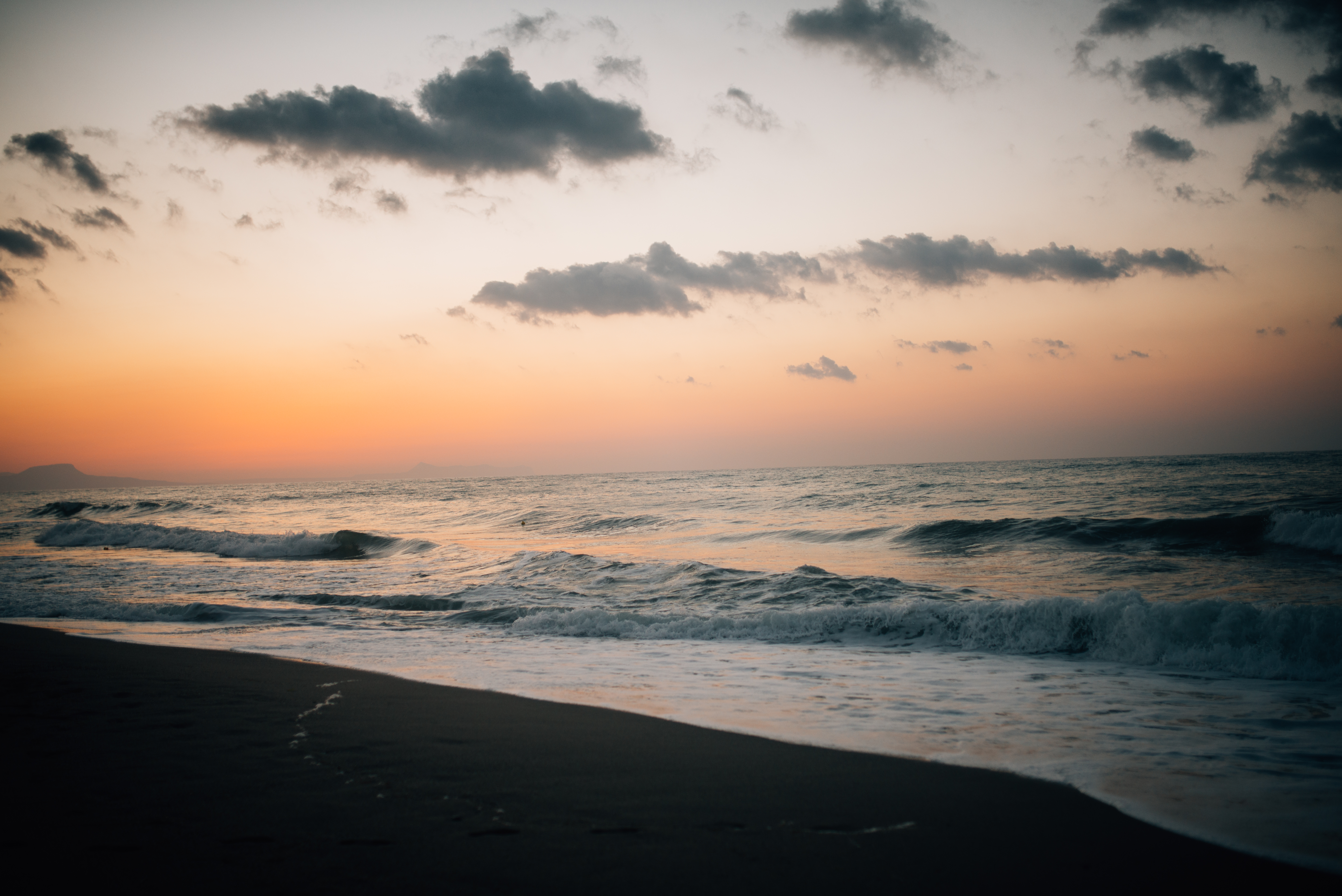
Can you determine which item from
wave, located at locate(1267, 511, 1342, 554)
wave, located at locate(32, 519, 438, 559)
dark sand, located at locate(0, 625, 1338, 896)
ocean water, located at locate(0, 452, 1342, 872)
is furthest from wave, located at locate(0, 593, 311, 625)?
wave, located at locate(1267, 511, 1342, 554)

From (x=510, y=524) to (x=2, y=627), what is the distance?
20896mm

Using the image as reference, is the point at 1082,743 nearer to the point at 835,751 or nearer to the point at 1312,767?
the point at 1312,767

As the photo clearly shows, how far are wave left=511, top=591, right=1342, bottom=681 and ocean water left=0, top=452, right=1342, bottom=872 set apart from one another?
33 millimetres

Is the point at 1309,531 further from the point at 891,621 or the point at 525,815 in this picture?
the point at 525,815

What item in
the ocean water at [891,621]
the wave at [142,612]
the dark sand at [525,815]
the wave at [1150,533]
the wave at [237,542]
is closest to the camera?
the dark sand at [525,815]

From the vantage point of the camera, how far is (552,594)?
13.1m

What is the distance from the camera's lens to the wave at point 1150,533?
1502 cm

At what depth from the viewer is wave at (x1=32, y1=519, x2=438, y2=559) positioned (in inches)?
890

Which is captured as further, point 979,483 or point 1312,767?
point 979,483

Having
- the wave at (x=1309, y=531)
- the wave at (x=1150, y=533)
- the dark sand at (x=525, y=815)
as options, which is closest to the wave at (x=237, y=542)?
the wave at (x=1150, y=533)

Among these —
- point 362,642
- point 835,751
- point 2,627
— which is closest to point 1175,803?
point 835,751

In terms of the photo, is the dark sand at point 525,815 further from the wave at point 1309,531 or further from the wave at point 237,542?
the wave at point 237,542

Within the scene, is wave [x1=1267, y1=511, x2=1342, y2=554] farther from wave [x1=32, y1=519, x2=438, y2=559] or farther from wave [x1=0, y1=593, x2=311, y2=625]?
wave [x1=32, y1=519, x2=438, y2=559]

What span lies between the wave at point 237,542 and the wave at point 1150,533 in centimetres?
1697
